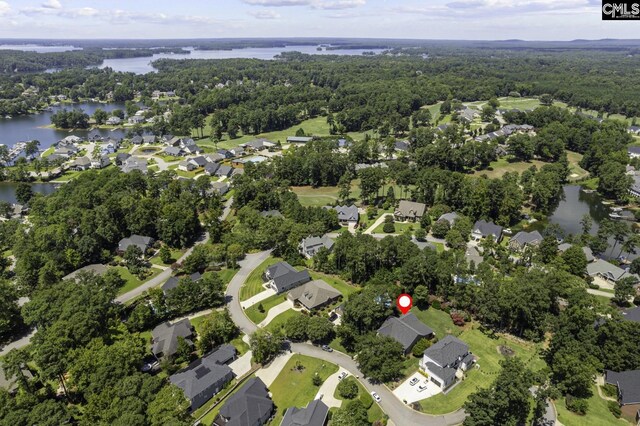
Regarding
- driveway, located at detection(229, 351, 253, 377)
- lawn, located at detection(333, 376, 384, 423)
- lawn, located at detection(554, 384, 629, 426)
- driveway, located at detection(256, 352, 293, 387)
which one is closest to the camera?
lawn, located at detection(554, 384, 629, 426)

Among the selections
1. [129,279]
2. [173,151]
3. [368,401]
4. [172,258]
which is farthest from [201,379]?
[173,151]

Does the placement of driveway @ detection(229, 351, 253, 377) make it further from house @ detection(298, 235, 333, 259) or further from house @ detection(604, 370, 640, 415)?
house @ detection(604, 370, 640, 415)

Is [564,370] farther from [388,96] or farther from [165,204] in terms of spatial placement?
[388,96]

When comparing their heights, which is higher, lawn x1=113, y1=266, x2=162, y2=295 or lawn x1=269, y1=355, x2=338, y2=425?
lawn x1=113, y1=266, x2=162, y2=295

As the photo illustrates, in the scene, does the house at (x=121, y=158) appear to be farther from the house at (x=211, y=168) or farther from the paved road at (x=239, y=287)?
the paved road at (x=239, y=287)

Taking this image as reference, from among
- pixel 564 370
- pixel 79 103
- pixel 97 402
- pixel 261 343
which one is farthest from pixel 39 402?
pixel 79 103

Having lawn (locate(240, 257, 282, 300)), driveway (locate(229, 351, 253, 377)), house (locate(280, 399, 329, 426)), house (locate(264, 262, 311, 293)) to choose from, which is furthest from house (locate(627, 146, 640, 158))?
driveway (locate(229, 351, 253, 377))
